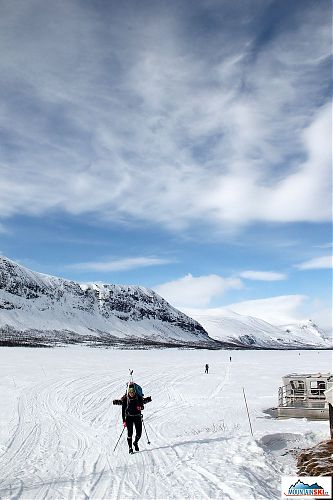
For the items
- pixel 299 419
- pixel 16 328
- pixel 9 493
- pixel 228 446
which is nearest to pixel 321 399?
pixel 299 419

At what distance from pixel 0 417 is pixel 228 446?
9812 millimetres

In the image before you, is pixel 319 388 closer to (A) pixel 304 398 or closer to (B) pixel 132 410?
(A) pixel 304 398

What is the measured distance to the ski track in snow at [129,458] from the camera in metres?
7.83

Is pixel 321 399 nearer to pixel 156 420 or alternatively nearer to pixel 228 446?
pixel 156 420

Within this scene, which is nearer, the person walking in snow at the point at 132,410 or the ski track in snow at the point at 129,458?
the ski track in snow at the point at 129,458

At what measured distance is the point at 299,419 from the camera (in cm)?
1731

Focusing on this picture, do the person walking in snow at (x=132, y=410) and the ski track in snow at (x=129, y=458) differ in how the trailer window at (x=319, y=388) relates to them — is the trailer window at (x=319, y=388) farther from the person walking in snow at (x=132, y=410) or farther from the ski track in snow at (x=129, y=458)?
the person walking in snow at (x=132, y=410)

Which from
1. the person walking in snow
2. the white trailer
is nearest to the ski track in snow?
the person walking in snow

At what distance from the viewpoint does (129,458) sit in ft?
32.8

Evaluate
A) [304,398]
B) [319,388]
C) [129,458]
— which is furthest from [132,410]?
[319,388]

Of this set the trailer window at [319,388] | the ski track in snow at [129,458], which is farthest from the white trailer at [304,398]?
the ski track in snow at [129,458]

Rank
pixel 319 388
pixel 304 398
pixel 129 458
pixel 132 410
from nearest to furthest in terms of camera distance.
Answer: pixel 129 458 → pixel 132 410 → pixel 304 398 → pixel 319 388

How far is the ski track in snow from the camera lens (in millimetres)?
7828

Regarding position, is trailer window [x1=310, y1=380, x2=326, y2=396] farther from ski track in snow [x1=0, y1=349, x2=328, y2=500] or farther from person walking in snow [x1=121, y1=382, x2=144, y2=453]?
person walking in snow [x1=121, y1=382, x2=144, y2=453]
